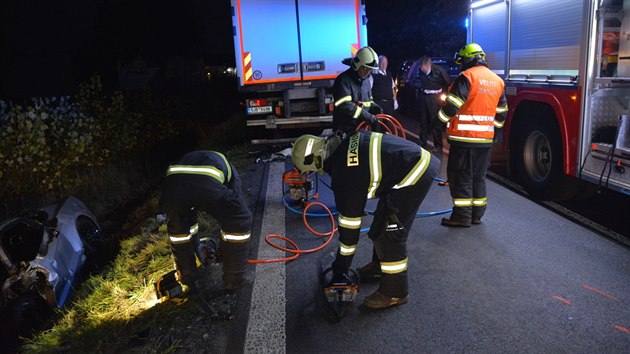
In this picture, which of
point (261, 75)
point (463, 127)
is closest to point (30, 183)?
point (261, 75)

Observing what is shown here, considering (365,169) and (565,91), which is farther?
(565,91)

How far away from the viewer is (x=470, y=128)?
503cm

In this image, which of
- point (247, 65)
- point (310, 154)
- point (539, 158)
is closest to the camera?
point (310, 154)

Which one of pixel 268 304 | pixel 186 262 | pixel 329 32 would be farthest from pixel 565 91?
pixel 329 32

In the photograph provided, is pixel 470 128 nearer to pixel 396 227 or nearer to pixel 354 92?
pixel 354 92

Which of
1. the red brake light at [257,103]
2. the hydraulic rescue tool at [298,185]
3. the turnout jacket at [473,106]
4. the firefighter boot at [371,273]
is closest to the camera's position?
the firefighter boot at [371,273]

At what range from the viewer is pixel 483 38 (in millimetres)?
7316

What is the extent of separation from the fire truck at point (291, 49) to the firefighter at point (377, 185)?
6182 mm

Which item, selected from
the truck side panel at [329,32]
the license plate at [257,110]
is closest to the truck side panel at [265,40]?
the truck side panel at [329,32]

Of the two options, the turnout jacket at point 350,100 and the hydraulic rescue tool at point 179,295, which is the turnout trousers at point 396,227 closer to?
the hydraulic rescue tool at point 179,295

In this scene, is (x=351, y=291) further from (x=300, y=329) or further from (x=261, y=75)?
(x=261, y=75)

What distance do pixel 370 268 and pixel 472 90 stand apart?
2.30 meters

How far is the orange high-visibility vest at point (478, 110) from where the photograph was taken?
4988 mm

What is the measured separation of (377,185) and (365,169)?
0.68 ft
